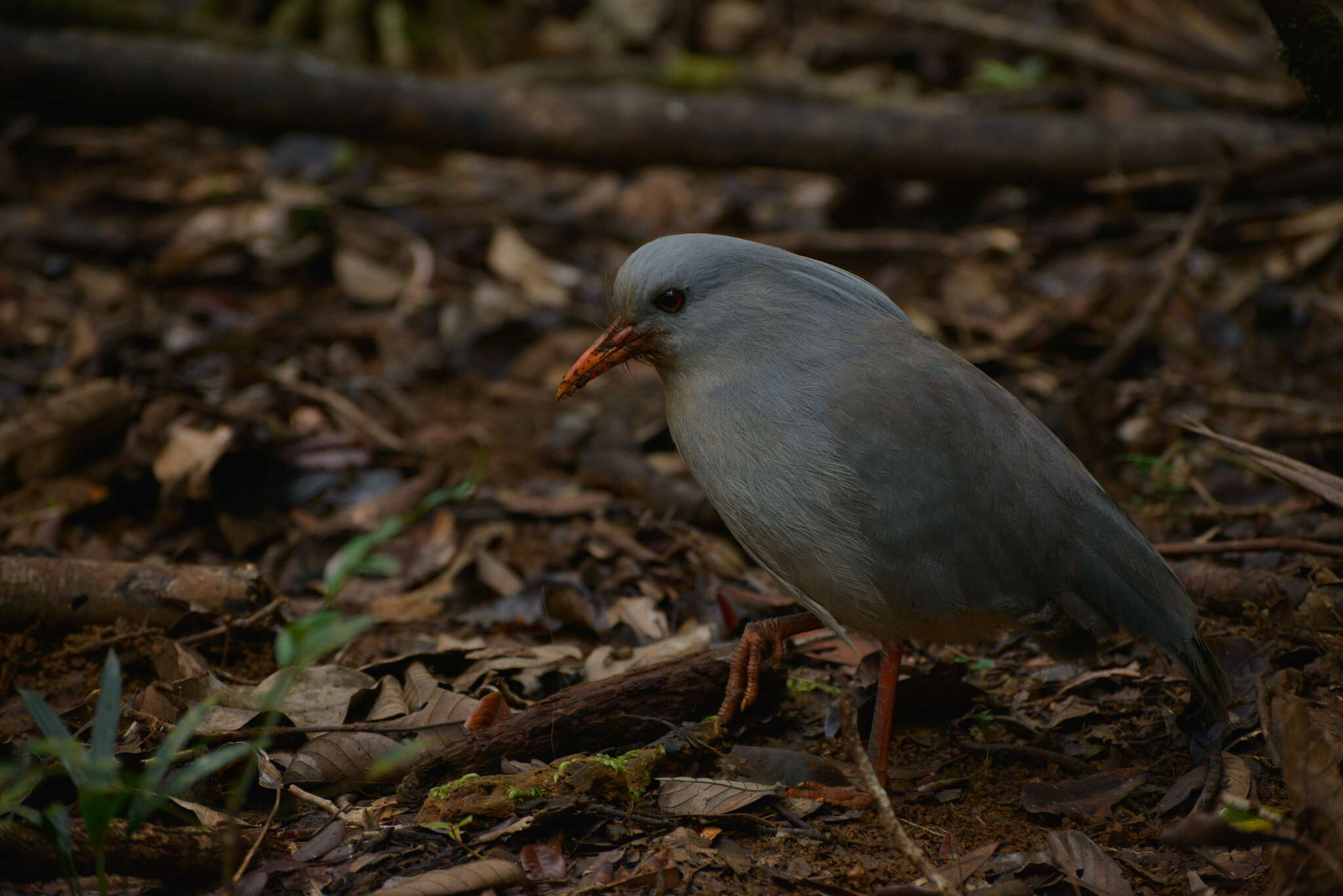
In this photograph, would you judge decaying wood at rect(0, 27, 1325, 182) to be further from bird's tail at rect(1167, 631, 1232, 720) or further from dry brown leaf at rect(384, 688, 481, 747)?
dry brown leaf at rect(384, 688, 481, 747)

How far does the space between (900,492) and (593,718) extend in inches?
42.2

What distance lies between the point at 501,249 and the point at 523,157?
780 mm

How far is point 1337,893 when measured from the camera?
2.29m

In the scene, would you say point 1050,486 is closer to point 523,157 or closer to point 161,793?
point 161,793

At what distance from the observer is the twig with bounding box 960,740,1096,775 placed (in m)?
3.38

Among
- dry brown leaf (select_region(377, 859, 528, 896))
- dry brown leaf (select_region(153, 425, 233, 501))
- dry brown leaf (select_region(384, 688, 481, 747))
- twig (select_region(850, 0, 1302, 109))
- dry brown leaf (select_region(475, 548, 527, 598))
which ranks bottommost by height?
dry brown leaf (select_region(475, 548, 527, 598))

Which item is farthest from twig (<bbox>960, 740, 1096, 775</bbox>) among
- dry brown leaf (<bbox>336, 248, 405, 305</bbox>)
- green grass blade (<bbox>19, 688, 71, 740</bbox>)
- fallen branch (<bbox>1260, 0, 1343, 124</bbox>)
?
dry brown leaf (<bbox>336, 248, 405, 305</bbox>)

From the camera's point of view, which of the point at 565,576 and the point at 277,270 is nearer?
the point at 565,576

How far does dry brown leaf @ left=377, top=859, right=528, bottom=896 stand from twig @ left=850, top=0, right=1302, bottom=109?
6284 mm

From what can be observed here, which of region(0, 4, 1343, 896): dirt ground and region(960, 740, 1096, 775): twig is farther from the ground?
Result: region(0, 4, 1343, 896): dirt ground

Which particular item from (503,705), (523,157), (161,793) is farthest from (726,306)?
(523,157)

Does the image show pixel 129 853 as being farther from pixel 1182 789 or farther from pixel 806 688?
pixel 1182 789

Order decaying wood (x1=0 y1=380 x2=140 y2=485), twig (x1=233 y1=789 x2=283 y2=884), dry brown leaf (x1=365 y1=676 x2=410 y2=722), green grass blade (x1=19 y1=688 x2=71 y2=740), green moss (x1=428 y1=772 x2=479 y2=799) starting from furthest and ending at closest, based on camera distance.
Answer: decaying wood (x1=0 y1=380 x2=140 y2=485) < dry brown leaf (x1=365 y1=676 x2=410 y2=722) < green moss (x1=428 y1=772 x2=479 y2=799) < twig (x1=233 y1=789 x2=283 y2=884) < green grass blade (x1=19 y1=688 x2=71 y2=740)

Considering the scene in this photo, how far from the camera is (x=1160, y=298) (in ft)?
17.6
